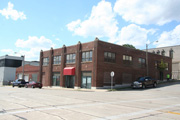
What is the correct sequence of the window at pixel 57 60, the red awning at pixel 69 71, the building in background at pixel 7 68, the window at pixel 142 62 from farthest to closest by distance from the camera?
the building in background at pixel 7 68
the window at pixel 57 60
the window at pixel 142 62
the red awning at pixel 69 71

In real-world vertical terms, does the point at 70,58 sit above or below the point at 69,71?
above

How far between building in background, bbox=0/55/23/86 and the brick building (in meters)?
29.4

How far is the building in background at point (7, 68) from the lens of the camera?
63.4 m

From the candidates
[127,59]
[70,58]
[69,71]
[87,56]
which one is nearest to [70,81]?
[69,71]

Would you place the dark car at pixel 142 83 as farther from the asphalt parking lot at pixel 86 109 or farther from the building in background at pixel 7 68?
the building in background at pixel 7 68

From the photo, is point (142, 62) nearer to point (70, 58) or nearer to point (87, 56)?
point (87, 56)

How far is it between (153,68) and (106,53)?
15.9 meters

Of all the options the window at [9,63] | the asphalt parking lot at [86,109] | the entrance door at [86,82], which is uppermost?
the window at [9,63]

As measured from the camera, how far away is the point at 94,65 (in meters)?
29.3

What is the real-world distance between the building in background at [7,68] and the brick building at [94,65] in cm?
2945

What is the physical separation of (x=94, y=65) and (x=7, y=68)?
→ 47103 mm

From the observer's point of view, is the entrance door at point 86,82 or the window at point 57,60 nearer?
the entrance door at point 86,82

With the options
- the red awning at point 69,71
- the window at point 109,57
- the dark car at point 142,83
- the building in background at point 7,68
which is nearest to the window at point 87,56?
the window at point 109,57

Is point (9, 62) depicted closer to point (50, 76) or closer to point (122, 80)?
point (50, 76)
